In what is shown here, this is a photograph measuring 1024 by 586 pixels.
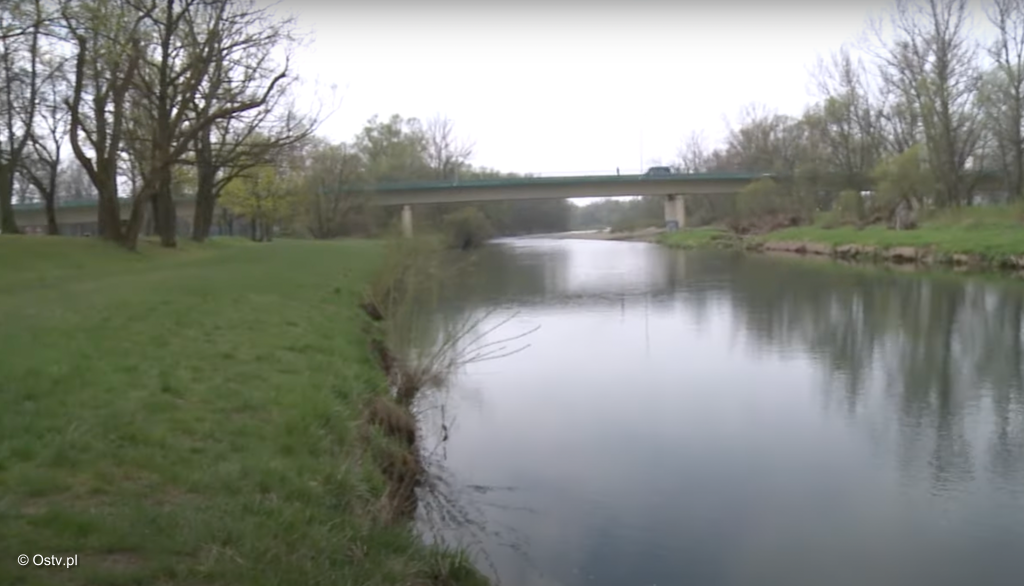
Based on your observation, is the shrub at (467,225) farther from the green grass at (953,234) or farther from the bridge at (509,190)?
the green grass at (953,234)

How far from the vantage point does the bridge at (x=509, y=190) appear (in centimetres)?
5534

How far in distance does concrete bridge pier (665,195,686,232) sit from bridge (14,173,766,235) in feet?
17.9

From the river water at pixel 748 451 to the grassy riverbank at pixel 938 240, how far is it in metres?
12.6

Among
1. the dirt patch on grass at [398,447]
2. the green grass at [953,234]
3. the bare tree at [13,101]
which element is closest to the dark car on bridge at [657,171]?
the green grass at [953,234]

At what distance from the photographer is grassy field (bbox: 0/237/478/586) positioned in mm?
4562

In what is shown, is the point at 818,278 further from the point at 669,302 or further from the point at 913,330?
the point at 913,330

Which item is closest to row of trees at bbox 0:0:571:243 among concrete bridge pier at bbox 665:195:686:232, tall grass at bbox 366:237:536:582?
tall grass at bbox 366:237:536:582

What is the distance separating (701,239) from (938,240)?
78.6 ft

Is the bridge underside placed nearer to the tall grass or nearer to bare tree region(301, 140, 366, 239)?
bare tree region(301, 140, 366, 239)

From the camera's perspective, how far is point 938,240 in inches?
1345

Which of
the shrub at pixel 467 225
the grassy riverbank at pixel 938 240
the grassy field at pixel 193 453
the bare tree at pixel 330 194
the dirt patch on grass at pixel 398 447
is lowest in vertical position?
the dirt patch on grass at pixel 398 447

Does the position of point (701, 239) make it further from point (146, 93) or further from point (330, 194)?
point (146, 93)

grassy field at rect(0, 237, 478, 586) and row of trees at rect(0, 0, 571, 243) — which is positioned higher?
row of trees at rect(0, 0, 571, 243)

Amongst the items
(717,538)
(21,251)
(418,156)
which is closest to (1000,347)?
(717,538)
